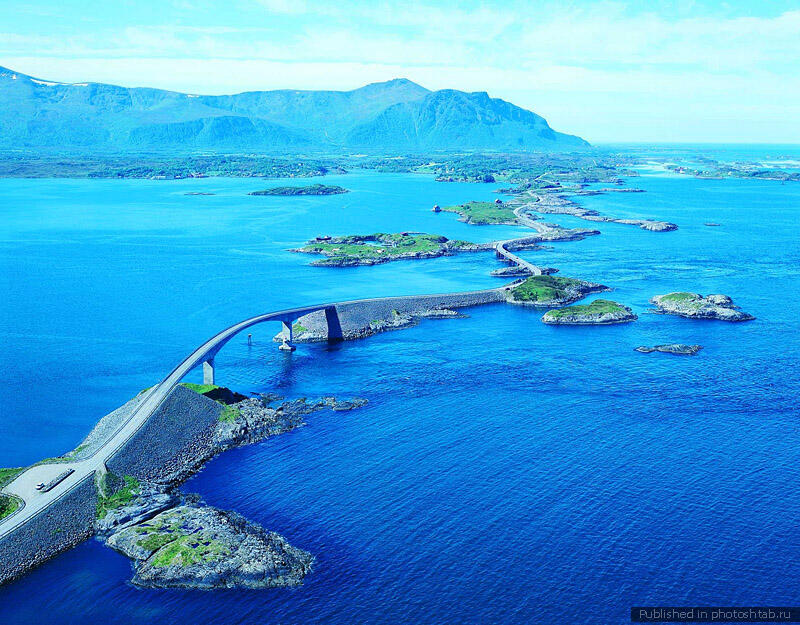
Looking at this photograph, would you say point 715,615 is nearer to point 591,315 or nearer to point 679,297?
point 591,315

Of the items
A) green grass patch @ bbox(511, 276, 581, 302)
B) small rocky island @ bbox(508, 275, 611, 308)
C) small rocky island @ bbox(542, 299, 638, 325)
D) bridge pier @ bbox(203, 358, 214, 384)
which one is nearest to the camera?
bridge pier @ bbox(203, 358, 214, 384)

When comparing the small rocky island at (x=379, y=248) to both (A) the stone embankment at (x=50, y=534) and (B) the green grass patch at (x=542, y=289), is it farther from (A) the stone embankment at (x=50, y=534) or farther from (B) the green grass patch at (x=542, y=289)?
(A) the stone embankment at (x=50, y=534)

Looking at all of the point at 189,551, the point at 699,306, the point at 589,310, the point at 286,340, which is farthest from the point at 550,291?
the point at 189,551

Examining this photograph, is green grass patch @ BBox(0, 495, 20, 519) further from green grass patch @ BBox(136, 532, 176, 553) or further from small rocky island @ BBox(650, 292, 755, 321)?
small rocky island @ BBox(650, 292, 755, 321)

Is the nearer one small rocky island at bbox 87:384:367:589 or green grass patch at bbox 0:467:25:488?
small rocky island at bbox 87:384:367:589

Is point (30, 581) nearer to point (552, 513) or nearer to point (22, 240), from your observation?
point (552, 513)

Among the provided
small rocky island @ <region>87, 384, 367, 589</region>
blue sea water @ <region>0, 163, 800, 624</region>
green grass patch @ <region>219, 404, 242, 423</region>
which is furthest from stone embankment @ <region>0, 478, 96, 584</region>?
green grass patch @ <region>219, 404, 242, 423</region>
